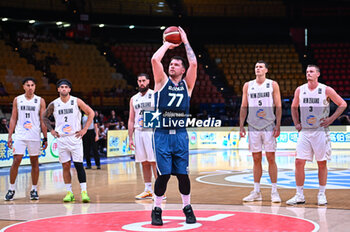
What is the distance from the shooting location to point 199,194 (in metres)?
8.95

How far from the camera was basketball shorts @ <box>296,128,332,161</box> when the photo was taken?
7684 mm

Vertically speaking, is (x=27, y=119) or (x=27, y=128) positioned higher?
(x=27, y=119)

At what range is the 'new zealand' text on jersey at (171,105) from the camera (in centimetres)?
614

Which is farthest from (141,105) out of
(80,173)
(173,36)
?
(173,36)

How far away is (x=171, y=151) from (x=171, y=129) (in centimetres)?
25

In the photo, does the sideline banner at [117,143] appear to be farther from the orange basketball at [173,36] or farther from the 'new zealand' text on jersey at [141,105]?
the orange basketball at [173,36]

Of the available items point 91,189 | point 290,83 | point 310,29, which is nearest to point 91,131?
point 91,189

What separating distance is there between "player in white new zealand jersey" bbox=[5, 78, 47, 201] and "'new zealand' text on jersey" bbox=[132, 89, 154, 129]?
156 centimetres

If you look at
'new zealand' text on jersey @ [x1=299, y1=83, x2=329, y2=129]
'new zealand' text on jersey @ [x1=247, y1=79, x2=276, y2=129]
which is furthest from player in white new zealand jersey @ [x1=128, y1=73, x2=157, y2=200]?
'new zealand' text on jersey @ [x1=299, y1=83, x2=329, y2=129]

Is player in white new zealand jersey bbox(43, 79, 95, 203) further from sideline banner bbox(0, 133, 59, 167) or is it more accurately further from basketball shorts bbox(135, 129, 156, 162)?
sideline banner bbox(0, 133, 59, 167)

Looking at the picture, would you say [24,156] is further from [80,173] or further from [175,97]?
[175,97]

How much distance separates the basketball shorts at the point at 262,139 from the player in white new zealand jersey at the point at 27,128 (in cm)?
342

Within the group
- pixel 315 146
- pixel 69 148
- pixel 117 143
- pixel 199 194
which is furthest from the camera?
pixel 117 143

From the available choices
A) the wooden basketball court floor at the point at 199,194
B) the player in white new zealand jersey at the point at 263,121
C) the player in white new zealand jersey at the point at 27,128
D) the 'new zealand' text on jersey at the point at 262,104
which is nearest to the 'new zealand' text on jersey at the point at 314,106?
the player in white new zealand jersey at the point at 263,121
